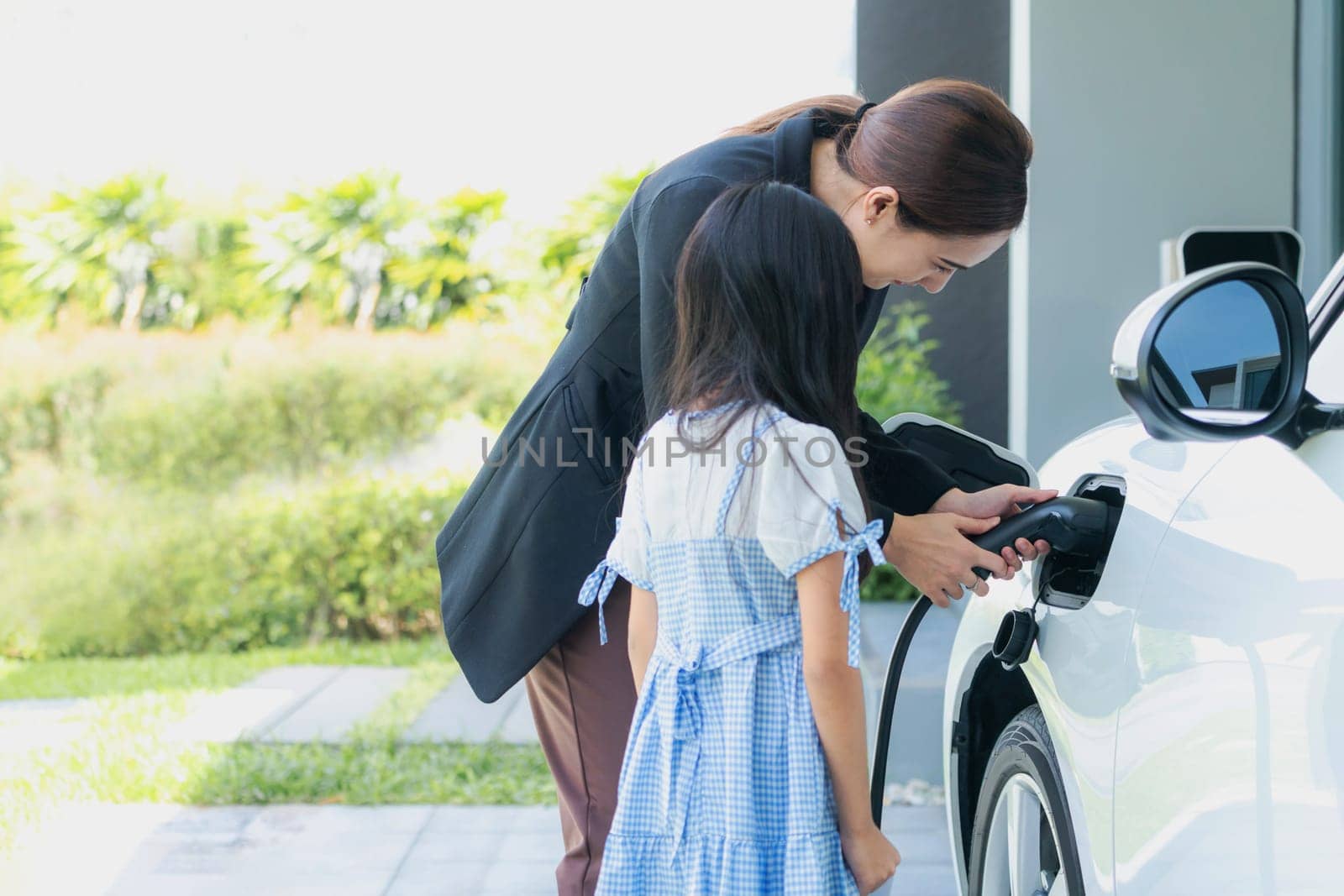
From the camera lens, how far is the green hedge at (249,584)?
6.29 m

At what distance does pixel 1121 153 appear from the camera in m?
4.45

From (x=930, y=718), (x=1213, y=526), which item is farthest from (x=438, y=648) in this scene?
(x=1213, y=526)

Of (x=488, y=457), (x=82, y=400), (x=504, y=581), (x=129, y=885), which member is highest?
(x=488, y=457)

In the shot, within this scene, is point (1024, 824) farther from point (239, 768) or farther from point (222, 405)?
point (222, 405)

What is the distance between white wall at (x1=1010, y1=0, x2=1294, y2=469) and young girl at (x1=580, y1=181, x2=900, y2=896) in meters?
3.12

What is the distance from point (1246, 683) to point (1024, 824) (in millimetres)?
757

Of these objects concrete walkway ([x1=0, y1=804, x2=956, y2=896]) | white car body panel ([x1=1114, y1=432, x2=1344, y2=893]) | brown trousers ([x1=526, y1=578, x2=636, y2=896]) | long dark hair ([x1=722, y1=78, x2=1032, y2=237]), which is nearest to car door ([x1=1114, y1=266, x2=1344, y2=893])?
white car body panel ([x1=1114, y1=432, x2=1344, y2=893])

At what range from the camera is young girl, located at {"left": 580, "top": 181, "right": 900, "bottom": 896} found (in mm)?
1497

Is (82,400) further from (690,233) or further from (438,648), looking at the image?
(690,233)

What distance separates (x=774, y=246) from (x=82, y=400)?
6.67 meters

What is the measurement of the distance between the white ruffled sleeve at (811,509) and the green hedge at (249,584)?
16.1 ft

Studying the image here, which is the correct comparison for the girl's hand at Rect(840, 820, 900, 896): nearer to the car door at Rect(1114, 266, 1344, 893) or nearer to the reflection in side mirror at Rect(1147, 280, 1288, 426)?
the car door at Rect(1114, 266, 1344, 893)

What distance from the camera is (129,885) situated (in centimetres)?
328

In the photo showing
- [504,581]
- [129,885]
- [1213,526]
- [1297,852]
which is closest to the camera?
[1297,852]
